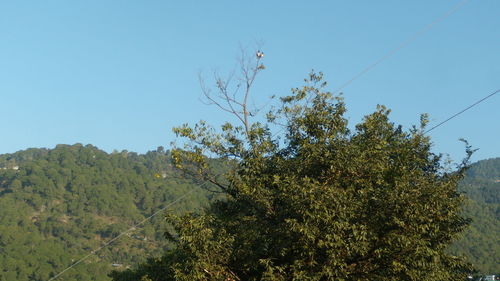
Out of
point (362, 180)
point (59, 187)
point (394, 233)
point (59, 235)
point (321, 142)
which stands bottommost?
point (394, 233)

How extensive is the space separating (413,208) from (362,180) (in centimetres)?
146

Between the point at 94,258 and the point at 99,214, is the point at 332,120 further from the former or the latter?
the point at 99,214

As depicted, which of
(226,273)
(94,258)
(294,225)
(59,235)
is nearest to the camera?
(294,225)

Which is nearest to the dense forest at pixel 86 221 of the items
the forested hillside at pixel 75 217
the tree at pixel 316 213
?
the forested hillside at pixel 75 217

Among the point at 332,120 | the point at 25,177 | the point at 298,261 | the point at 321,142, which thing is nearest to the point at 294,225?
the point at 298,261

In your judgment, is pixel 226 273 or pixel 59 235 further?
pixel 59 235

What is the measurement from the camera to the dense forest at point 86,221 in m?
138

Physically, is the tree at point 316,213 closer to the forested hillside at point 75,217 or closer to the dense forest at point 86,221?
the dense forest at point 86,221

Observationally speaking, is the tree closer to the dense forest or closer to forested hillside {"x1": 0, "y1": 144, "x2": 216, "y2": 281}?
the dense forest

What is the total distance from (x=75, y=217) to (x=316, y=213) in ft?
561

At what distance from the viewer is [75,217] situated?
586 feet

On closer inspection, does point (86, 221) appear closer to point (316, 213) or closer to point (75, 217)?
point (75, 217)

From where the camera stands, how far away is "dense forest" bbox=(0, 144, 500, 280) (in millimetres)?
137500

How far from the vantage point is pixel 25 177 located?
19025 centimetres
